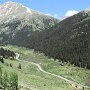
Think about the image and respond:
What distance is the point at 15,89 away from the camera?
114 meters

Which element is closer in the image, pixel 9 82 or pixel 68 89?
pixel 9 82

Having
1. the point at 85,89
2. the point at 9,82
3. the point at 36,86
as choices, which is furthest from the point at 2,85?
the point at 85,89

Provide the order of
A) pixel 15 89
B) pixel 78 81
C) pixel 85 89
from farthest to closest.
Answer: pixel 78 81 → pixel 85 89 → pixel 15 89

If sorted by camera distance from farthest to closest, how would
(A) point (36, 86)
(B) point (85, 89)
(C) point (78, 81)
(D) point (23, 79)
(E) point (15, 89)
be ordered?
1. (C) point (78, 81)
2. (B) point (85, 89)
3. (D) point (23, 79)
4. (A) point (36, 86)
5. (E) point (15, 89)

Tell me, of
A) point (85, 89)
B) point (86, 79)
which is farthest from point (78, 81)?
point (85, 89)

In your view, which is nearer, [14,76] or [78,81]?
[14,76]

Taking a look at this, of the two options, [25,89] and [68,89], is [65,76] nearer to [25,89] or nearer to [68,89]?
[68,89]

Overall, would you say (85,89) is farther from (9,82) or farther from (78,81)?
(9,82)

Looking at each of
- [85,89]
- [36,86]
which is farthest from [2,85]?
[85,89]

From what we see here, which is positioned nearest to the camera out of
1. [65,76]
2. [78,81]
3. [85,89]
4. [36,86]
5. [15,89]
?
[15,89]

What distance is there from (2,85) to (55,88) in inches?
876

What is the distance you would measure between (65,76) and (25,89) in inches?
3111

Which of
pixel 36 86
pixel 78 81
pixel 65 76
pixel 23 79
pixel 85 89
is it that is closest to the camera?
pixel 36 86

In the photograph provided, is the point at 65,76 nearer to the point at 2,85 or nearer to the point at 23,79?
the point at 23,79
